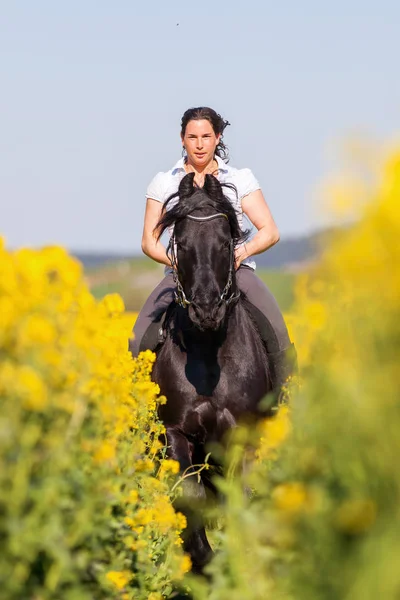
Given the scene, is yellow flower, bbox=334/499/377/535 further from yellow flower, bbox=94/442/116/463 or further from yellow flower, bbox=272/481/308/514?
yellow flower, bbox=94/442/116/463

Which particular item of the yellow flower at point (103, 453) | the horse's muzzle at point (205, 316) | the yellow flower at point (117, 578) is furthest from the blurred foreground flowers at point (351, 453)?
the horse's muzzle at point (205, 316)

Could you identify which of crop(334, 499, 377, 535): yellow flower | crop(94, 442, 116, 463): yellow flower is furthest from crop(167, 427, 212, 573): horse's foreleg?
crop(334, 499, 377, 535): yellow flower

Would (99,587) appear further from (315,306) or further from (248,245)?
(248,245)

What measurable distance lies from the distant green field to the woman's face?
1893 inches

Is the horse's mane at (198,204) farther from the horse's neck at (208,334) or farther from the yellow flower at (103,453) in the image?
the yellow flower at (103,453)

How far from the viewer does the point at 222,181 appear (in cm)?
972

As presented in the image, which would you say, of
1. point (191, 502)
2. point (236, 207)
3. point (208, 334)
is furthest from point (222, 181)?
point (191, 502)

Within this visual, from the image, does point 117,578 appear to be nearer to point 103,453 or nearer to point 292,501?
point 103,453

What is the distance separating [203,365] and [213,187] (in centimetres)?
132

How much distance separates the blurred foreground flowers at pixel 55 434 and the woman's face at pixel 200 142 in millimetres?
4583

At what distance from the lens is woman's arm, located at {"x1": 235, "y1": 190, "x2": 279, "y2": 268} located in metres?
9.66

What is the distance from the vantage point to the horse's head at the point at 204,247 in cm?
831

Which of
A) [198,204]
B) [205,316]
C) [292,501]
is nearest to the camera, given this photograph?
[292,501]

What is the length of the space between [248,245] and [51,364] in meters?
5.45
